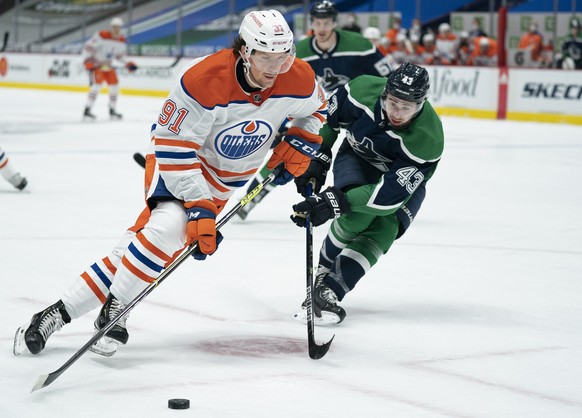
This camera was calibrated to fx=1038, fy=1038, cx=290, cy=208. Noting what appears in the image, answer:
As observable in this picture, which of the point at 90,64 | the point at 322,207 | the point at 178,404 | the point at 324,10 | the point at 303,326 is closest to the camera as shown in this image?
the point at 178,404

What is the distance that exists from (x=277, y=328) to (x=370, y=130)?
83cm

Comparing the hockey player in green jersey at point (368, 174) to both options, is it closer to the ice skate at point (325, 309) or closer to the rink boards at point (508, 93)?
the ice skate at point (325, 309)

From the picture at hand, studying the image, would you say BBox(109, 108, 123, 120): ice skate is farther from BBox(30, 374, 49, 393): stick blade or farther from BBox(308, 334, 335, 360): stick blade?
BBox(30, 374, 49, 393): stick blade

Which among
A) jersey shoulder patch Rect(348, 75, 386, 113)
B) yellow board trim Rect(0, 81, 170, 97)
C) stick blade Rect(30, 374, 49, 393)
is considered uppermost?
jersey shoulder patch Rect(348, 75, 386, 113)

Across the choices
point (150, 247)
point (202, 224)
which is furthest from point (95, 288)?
point (202, 224)

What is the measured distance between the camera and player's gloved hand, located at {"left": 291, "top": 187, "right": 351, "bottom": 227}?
3.51m

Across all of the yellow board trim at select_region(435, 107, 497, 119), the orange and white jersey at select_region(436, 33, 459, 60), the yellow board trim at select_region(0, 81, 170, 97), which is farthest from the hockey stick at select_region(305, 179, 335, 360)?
the yellow board trim at select_region(0, 81, 170, 97)

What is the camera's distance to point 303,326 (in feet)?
12.2

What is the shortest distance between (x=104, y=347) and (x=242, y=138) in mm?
789

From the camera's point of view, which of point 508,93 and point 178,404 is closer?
point 178,404

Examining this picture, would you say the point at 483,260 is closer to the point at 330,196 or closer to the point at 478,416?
the point at 330,196

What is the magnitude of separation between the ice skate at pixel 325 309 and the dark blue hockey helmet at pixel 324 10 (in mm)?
3114

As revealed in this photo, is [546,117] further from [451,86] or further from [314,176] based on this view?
[314,176]

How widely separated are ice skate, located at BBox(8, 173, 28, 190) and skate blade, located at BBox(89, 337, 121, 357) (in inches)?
158
